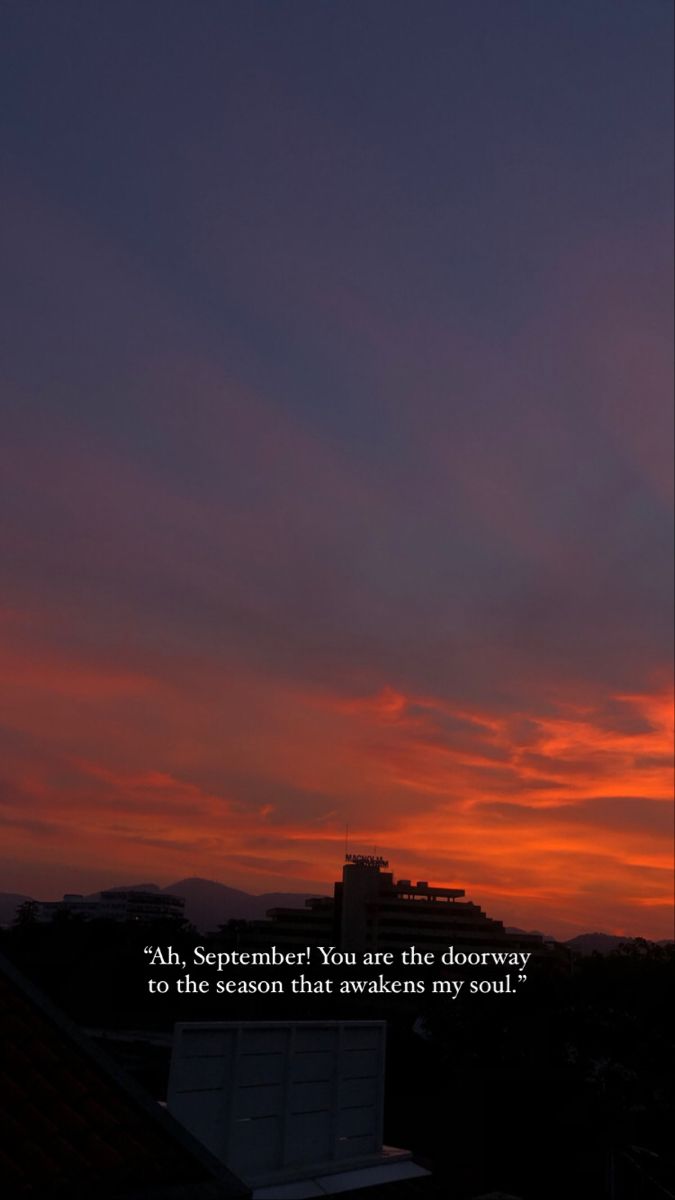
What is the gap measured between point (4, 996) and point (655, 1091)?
40.4m

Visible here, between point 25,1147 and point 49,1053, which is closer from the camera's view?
point 25,1147

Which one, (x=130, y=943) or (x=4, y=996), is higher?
(x=4, y=996)

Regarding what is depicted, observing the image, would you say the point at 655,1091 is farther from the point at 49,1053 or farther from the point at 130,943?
the point at 130,943

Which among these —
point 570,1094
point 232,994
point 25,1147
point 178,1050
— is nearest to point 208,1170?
point 25,1147

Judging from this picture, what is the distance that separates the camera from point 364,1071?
80.3ft

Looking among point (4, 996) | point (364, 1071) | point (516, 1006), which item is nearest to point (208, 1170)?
point (4, 996)

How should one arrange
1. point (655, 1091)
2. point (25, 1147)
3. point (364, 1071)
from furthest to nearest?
point (655, 1091)
point (364, 1071)
point (25, 1147)

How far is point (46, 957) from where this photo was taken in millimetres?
136000

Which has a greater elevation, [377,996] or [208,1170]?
[208,1170]

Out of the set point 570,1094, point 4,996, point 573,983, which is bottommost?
point 570,1094

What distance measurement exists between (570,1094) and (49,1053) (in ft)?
131

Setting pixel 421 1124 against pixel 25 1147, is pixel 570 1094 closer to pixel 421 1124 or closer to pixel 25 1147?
pixel 421 1124

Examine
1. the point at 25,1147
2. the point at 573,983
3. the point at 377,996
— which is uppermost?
the point at 25,1147

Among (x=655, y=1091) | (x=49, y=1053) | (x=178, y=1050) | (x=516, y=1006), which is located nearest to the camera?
(x=49, y=1053)
